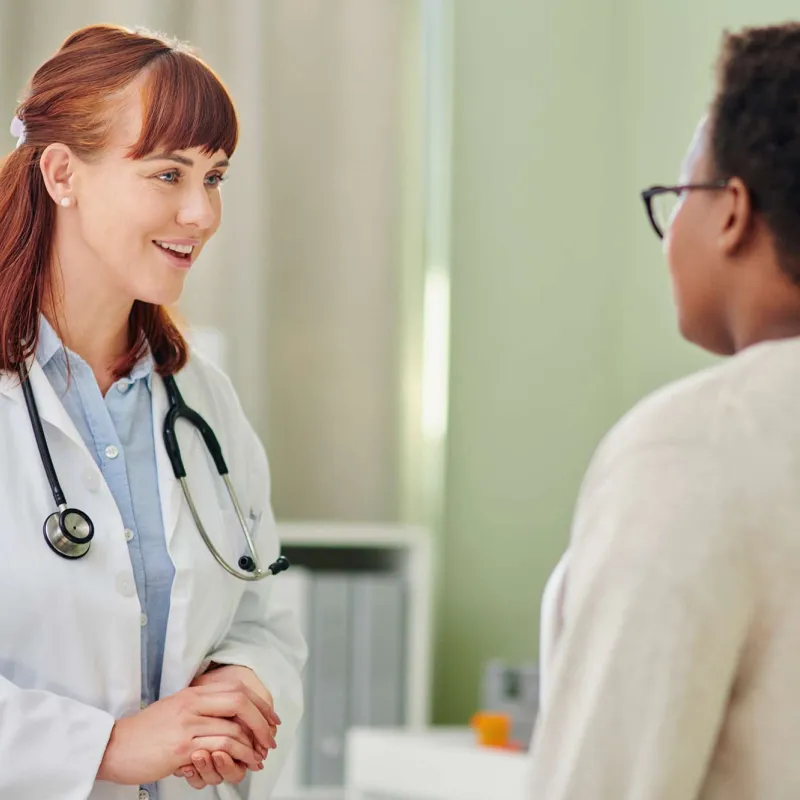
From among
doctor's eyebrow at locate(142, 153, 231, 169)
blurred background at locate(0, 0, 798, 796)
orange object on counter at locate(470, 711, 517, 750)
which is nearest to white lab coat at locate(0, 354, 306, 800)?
doctor's eyebrow at locate(142, 153, 231, 169)

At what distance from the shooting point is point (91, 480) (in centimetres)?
127

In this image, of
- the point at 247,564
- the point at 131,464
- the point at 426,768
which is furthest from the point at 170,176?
the point at 426,768

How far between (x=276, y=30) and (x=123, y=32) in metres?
1.74

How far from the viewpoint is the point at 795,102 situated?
832mm

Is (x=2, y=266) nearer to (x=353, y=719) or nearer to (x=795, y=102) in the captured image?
(x=795, y=102)

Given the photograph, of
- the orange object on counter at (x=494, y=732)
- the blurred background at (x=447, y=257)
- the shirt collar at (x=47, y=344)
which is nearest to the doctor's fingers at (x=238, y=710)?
the shirt collar at (x=47, y=344)

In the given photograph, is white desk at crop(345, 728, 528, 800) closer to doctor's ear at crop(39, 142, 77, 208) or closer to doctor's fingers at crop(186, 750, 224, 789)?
doctor's fingers at crop(186, 750, 224, 789)

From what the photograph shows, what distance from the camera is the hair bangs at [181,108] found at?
129 centimetres

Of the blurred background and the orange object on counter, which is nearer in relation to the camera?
the orange object on counter

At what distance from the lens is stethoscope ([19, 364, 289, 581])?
1.21 metres

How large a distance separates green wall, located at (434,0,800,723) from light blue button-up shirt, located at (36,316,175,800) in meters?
1.84

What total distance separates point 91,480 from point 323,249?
5.92ft

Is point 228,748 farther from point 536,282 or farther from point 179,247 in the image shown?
point 536,282

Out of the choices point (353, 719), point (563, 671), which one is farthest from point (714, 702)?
point (353, 719)
